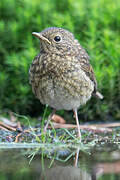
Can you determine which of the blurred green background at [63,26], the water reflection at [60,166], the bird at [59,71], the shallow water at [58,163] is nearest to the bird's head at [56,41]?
the bird at [59,71]

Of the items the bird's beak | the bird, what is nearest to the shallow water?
the bird

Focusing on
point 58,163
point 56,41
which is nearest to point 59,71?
point 56,41

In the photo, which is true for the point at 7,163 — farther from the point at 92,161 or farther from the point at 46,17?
the point at 46,17

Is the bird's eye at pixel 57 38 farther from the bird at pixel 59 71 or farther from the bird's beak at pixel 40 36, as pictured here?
the bird's beak at pixel 40 36

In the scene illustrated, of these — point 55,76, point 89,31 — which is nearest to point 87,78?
point 55,76

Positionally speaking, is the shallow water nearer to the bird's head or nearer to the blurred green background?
the bird's head

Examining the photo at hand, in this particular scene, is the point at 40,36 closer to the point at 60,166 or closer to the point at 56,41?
the point at 56,41

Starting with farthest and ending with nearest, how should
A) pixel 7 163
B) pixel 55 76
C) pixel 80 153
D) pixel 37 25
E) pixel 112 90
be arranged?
1. pixel 37 25
2. pixel 112 90
3. pixel 55 76
4. pixel 80 153
5. pixel 7 163
